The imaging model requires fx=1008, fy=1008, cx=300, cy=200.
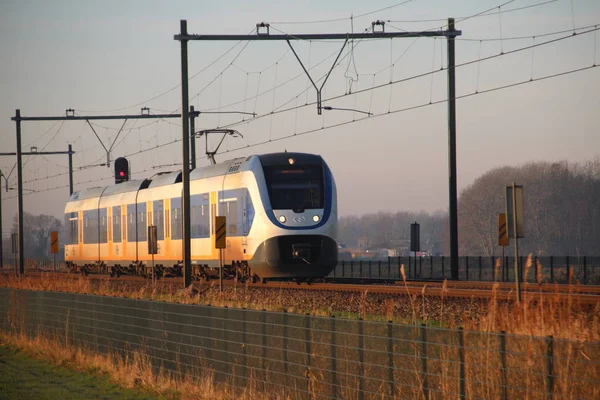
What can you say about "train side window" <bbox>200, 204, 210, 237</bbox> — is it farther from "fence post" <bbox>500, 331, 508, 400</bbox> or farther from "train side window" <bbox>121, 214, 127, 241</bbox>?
"fence post" <bbox>500, 331, 508, 400</bbox>

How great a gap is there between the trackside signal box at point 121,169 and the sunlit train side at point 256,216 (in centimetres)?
141

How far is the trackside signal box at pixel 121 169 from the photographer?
40219mm

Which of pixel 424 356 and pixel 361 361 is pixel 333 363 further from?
pixel 424 356

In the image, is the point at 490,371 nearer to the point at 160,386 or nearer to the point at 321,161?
the point at 160,386

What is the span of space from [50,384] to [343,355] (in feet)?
26.4

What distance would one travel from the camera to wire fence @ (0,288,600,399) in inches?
328

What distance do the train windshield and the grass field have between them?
37.2 ft

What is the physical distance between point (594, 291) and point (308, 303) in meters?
6.74

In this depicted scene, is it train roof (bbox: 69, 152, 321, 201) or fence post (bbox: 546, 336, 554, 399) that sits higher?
train roof (bbox: 69, 152, 321, 201)

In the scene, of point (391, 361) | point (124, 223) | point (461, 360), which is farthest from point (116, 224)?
point (461, 360)

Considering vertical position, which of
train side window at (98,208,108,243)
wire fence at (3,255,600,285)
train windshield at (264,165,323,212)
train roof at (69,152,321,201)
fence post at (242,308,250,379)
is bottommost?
wire fence at (3,255,600,285)

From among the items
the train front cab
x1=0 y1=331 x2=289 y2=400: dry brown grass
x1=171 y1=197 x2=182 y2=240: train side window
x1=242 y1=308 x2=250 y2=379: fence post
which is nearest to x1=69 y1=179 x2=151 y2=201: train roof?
x1=171 y1=197 x2=182 y2=240: train side window

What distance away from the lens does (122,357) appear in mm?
17359

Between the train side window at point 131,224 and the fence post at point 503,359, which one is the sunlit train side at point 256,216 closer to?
the train side window at point 131,224
